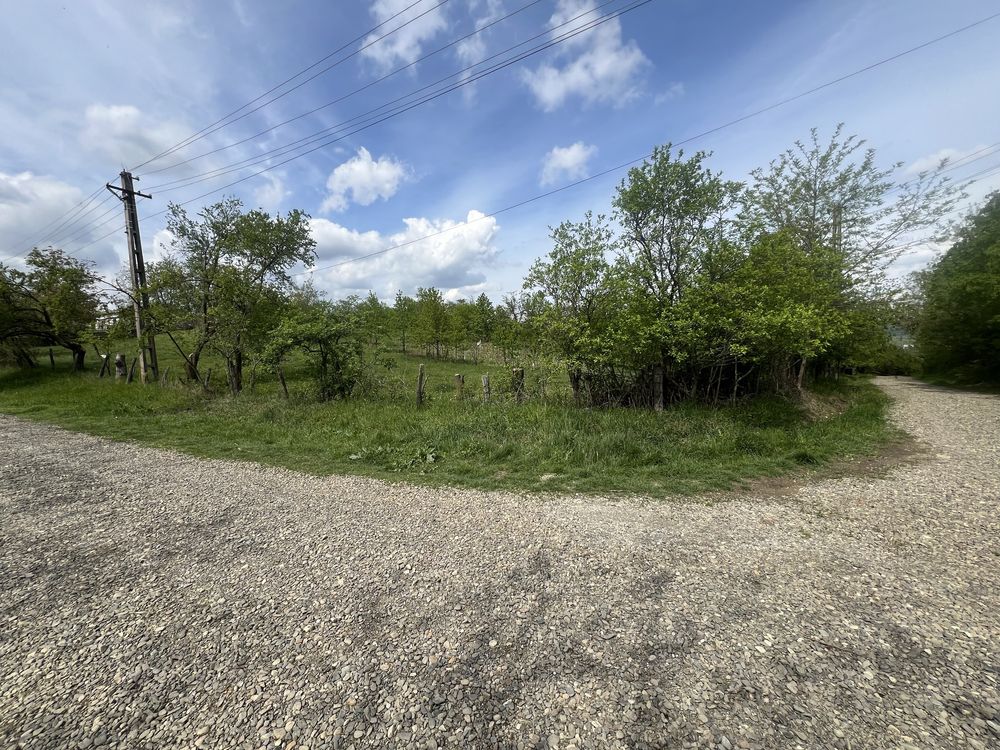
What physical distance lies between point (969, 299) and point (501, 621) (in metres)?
22.5

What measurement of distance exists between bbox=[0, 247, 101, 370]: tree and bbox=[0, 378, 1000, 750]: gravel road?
66.8 ft

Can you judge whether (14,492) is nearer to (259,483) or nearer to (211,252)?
(259,483)

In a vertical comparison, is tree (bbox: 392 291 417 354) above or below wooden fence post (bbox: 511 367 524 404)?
above

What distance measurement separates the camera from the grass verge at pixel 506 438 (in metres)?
6.02

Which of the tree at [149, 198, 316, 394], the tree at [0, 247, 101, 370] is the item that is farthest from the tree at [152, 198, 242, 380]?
the tree at [0, 247, 101, 370]

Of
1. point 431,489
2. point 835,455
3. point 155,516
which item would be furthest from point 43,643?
point 835,455

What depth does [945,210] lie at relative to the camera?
13.1 meters

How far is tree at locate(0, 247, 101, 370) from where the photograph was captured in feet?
58.6

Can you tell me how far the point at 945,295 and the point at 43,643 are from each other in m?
25.6

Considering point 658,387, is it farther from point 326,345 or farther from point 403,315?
point 403,315

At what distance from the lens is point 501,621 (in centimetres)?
292

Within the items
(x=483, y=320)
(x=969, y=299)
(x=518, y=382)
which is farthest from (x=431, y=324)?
(x=969, y=299)

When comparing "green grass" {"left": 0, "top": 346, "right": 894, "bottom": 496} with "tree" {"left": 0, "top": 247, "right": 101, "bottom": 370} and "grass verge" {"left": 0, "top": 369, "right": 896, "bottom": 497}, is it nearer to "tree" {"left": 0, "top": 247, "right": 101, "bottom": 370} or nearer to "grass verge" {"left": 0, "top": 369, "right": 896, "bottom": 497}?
"grass verge" {"left": 0, "top": 369, "right": 896, "bottom": 497}

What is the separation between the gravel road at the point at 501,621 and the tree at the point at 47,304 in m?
20.3
